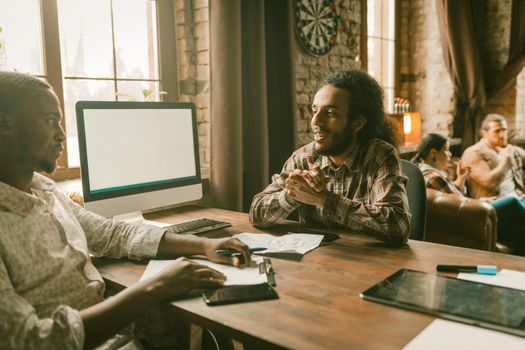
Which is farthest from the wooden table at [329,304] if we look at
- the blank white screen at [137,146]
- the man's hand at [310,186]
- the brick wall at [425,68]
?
the brick wall at [425,68]

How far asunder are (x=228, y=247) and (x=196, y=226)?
0.43m

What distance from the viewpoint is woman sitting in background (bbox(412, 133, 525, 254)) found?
3029 mm

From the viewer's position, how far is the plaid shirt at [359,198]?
1.64m

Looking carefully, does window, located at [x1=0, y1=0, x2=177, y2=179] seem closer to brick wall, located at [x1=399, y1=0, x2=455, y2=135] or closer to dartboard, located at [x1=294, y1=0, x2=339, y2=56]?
dartboard, located at [x1=294, y1=0, x2=339, y2=56]

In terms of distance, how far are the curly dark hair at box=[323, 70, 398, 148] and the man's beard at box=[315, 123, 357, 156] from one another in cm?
8

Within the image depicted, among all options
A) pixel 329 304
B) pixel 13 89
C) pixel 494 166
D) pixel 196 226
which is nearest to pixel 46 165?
pixel 13 89

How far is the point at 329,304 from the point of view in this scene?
1094mm

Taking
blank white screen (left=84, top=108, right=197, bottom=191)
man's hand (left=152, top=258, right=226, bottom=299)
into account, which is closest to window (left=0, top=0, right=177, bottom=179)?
blank white screen (left=84, top=108, right=197, bottom=191)

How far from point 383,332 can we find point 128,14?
7.73 feet

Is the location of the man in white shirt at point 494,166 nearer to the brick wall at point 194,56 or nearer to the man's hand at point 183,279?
the brick wall at point 194,56

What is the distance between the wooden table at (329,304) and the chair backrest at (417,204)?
0.31m

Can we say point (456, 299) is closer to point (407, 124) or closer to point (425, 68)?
point (407, 124)

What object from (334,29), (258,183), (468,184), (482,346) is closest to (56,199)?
(482,346)

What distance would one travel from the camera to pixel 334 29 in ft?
12.1
